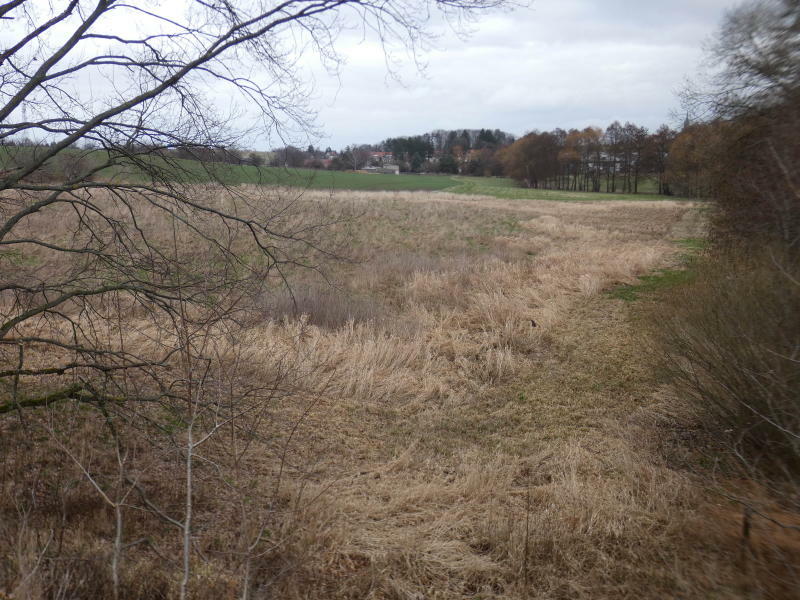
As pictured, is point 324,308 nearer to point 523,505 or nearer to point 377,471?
point 377,471

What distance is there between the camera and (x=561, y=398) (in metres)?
8.28

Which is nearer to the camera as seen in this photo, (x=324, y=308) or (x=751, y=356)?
(x=751, y=356)

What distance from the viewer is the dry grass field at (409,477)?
11.7 feet

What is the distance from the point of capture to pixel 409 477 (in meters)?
5.79

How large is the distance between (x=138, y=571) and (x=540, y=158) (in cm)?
8009

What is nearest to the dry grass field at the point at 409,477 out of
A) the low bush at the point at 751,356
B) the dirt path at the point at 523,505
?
the dirt path at the point at 523,505

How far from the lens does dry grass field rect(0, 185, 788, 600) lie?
3.58 meters

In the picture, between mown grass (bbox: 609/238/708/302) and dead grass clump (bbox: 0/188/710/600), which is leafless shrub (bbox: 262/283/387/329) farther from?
mown grass (bbox: 609/238/708/302)

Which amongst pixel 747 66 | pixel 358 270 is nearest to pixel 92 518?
pixel 747 66

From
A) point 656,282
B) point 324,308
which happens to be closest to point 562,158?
point 656,282

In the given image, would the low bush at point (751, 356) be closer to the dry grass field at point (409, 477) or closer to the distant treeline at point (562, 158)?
the dry grass field at point (409, 477)

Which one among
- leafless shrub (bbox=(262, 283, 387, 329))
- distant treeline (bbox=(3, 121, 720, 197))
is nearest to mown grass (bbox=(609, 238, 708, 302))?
leafless shrub (bbox=(262, 283, 387, 329))

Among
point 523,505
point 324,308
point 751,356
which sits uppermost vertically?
point 751,356

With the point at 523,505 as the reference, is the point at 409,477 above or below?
below
